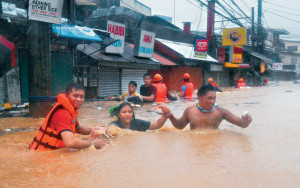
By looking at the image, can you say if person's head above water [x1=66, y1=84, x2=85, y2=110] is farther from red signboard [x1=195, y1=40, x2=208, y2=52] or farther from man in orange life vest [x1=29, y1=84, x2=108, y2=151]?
red signboard [x1=195, y1=40, x2=208, y2=52]

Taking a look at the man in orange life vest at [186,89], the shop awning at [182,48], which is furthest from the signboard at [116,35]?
the shop awning at [182,48]

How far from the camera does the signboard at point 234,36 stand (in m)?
24.8

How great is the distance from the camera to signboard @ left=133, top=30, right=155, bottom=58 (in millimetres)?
16156

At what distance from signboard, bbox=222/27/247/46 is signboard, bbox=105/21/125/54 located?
534 inches

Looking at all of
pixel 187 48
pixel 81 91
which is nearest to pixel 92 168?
pixel 81 91

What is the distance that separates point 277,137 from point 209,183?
8.47 feet

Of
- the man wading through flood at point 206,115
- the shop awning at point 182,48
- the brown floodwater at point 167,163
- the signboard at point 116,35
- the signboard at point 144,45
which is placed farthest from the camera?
the shop awning at point 182,48

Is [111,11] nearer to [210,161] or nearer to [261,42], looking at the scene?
[210,161]

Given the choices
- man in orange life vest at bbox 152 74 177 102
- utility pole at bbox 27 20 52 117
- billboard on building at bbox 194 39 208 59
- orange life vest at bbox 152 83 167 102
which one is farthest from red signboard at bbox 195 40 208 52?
utility pole at bbox 27 20 52 117

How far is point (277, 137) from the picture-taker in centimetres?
460

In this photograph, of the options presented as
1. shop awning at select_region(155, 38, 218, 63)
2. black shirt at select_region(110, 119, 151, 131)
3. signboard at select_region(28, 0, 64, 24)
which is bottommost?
black shirt at select_region(110, 119, 151, 131)

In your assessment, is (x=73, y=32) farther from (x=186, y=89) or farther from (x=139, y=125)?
(x=139, y=125)

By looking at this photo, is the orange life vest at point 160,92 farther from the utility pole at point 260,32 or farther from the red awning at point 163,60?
the utility pole at point 260,32

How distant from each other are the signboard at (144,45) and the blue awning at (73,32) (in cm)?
489
